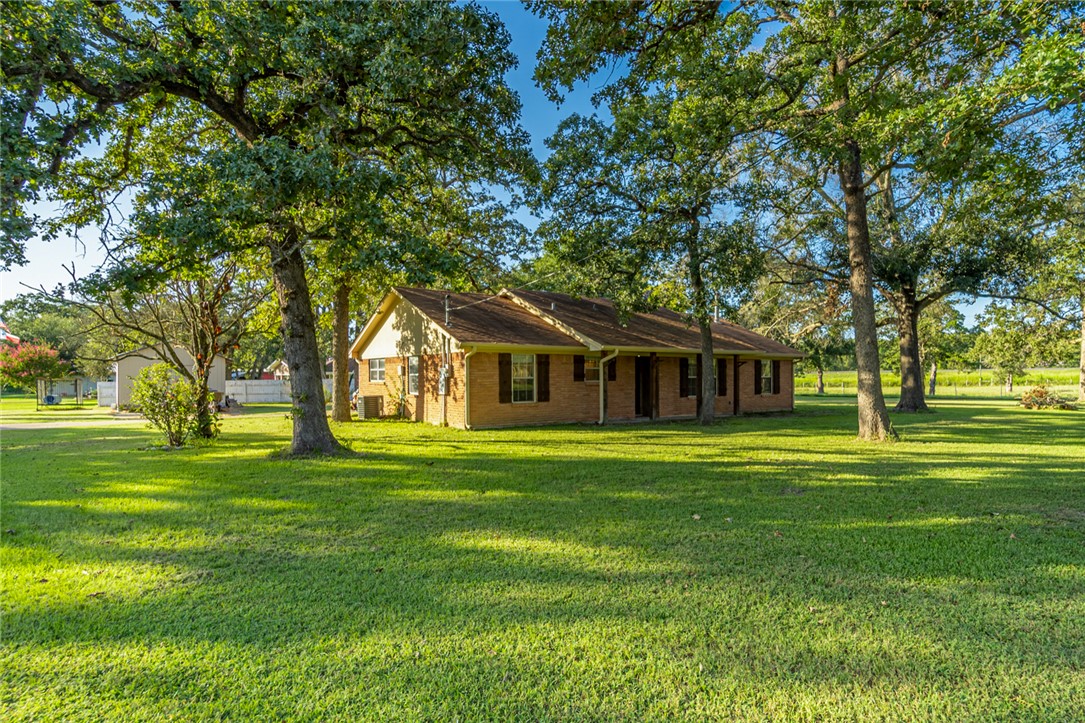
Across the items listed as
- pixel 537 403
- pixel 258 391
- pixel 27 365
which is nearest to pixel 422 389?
pixel 537 403

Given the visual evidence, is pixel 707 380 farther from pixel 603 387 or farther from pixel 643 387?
pixel 603 387

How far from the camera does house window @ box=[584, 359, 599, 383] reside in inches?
627

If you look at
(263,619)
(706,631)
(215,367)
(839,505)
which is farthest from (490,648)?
(215,367)

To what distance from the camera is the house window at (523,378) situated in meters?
14.8

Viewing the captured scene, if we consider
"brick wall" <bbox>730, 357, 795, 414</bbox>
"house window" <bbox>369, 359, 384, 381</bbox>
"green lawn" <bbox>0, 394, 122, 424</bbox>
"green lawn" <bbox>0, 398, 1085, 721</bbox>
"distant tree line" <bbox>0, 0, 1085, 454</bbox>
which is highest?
"distant tree line" <bbox>0, 0, 1085, 454</bbox>

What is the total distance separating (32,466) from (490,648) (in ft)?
33.4

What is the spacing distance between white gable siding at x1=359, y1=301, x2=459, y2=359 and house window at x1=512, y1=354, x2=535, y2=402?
6.17 ft

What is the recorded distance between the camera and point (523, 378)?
1498 cm

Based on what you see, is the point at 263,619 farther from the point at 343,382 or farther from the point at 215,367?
the point at 215,367

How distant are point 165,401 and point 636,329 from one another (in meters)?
13.3

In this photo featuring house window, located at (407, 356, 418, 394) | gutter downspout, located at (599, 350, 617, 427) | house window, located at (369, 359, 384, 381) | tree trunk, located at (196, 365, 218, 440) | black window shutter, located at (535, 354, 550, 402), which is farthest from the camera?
house window, located at (369, 359, 384, 381)

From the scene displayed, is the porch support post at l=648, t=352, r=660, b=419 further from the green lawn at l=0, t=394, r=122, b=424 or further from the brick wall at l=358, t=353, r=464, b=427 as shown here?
the green lawn at l=0, t=394, r=122, b=424

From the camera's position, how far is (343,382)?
56.6 feet

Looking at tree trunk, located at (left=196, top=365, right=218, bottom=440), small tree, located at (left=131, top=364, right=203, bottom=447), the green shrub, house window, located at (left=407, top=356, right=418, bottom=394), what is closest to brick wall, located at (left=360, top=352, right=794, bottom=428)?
house window, located at (left=407, top=356, right=418, bottom=394)
